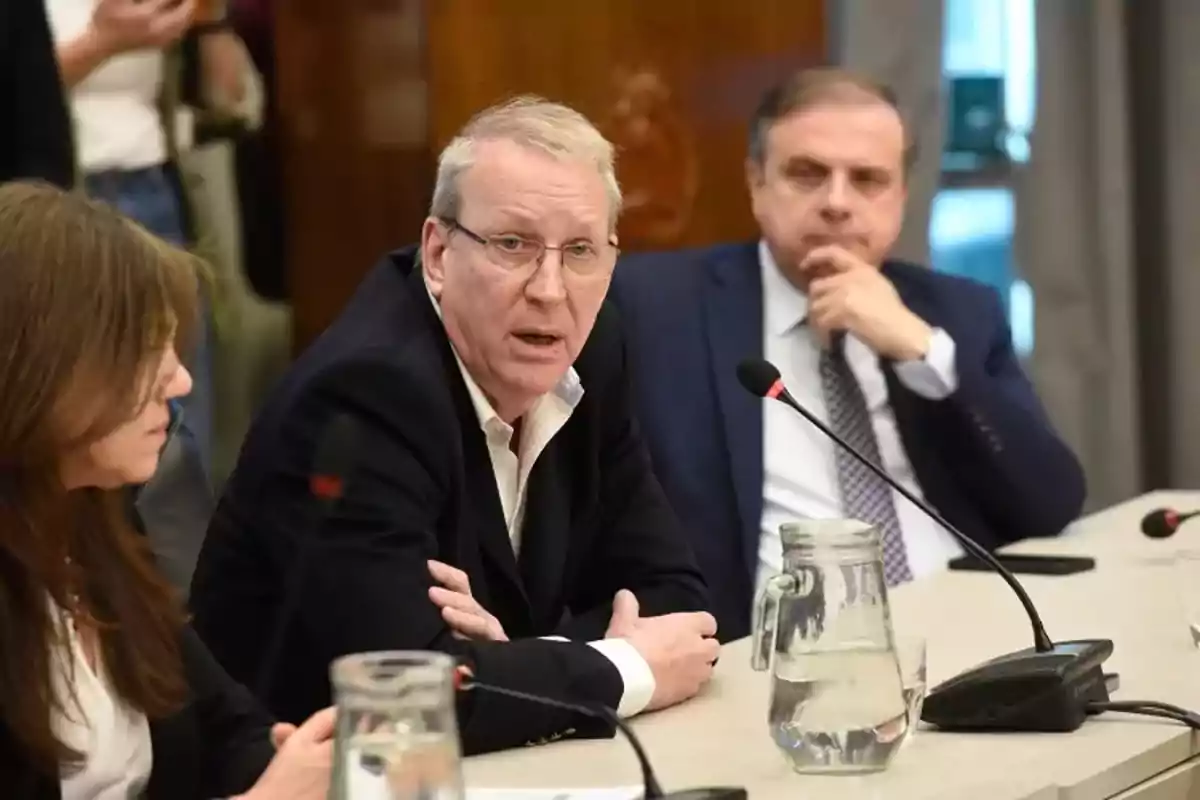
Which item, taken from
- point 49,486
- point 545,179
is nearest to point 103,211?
point 49,486

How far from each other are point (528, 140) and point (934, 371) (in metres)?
1.05

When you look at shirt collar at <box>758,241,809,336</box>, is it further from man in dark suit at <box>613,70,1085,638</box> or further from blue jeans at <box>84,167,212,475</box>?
blue jeans at <box>84,167,212,475</box>

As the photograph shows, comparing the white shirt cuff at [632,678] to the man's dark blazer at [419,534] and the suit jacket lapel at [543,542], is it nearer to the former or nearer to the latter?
the man's dark blazer at [419,534]

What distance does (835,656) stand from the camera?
5.35ft

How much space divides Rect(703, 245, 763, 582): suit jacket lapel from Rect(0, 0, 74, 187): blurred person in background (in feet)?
3.25

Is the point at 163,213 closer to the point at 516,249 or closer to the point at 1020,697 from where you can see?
the point at 516,249

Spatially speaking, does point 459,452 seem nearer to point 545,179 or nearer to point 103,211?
point 545,179

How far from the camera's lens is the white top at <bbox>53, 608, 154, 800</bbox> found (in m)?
1.61

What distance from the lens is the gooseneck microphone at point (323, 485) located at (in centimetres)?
201

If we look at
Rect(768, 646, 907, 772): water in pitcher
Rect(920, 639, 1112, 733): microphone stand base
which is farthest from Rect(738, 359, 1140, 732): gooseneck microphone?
Rect(768, 646, 907, 772): water in pitcher

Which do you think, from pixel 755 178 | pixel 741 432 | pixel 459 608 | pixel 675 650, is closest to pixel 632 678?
pixel 675 650

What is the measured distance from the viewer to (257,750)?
177cm

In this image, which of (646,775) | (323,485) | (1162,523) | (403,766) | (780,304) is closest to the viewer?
(403,766)

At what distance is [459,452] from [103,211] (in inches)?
22.0
